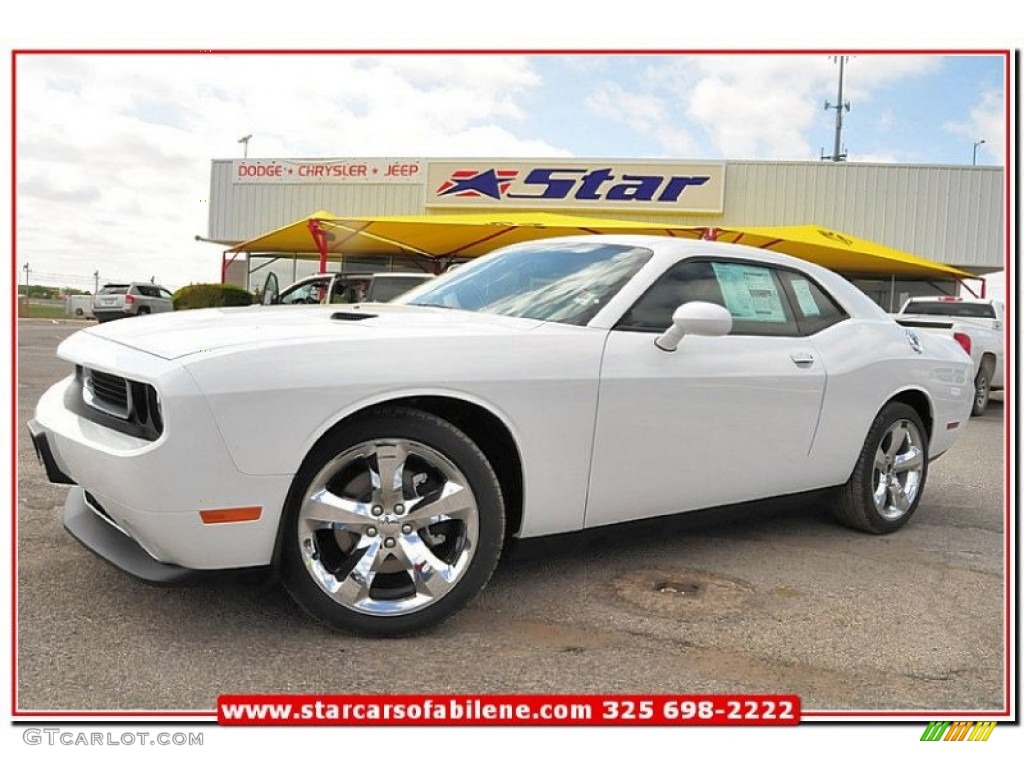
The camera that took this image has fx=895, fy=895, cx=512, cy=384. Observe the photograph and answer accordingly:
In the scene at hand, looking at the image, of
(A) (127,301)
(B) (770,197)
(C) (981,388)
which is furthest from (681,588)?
(A) (127,301)

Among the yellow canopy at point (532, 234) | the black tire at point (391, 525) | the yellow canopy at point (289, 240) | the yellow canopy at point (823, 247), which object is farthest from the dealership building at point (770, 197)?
the black tire at point (391, 525)

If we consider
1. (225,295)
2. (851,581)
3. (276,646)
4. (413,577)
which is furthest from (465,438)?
(225,295)

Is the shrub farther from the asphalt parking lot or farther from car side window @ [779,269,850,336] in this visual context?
car side window @ [779,269,850,336]

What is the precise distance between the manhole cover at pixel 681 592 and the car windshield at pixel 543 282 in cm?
107

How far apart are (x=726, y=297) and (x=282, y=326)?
195 centimetres

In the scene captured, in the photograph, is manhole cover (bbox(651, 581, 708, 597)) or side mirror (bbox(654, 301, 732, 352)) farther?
manhole cover (bbox(651, 581, 708, 597))

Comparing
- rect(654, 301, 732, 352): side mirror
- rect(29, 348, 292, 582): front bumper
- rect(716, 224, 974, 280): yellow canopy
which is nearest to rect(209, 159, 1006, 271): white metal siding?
rect(716, 224, 974, 280): yellow canopy

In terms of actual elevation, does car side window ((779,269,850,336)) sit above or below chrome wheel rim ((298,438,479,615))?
above

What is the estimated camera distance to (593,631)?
306 centimetres

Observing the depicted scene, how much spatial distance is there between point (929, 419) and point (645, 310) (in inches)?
89.3

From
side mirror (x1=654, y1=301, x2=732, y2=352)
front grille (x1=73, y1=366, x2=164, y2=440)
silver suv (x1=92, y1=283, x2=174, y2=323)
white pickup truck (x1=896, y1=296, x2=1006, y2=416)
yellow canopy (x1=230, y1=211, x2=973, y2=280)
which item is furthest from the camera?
silver suv (x1=92, y1=283, x2=174, y2=323)

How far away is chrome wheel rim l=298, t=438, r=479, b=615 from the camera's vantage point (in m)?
2.80

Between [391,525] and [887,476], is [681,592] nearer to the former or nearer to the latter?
[391,525]

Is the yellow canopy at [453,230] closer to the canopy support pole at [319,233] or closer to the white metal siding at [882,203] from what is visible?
the canopy support pole at [319,233]
